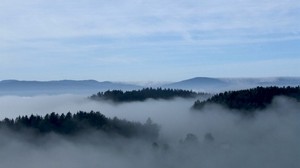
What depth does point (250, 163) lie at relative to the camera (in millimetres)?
144500

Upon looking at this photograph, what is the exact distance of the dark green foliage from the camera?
150 metres

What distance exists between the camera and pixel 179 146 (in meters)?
156

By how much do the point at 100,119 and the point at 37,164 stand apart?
36.4 m

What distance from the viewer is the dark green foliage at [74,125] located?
493ft

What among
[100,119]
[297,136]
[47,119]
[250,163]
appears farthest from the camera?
[297,136]

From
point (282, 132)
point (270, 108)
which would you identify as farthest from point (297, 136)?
point (270, 108)

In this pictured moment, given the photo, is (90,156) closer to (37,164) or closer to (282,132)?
(37,164)

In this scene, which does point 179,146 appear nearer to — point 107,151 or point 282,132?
point 107,151

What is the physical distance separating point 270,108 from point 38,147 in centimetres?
9900

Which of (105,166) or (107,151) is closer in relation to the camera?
(105,166)

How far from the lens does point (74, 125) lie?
517 feet

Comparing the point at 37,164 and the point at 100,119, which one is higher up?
the point at 100,119

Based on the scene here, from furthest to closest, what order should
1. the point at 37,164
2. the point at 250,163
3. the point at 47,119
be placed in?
the point at 47,119 → the point at 250,163 → the point at 37,164

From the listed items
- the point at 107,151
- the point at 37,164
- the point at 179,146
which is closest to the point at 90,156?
the point at 107,151
